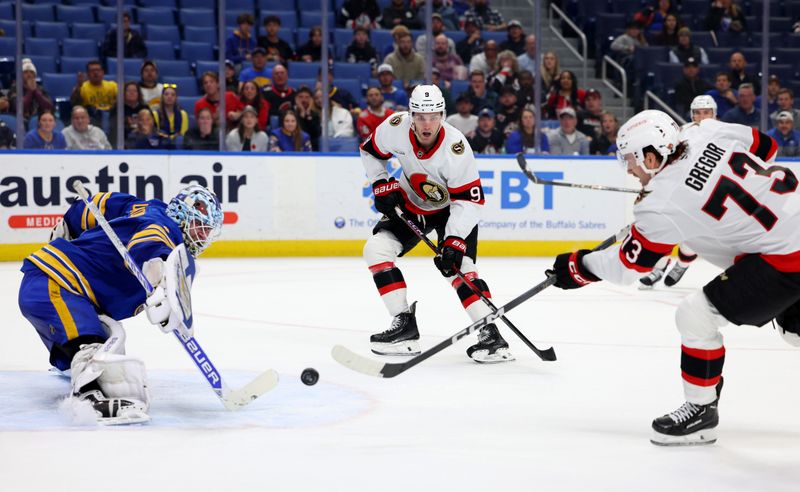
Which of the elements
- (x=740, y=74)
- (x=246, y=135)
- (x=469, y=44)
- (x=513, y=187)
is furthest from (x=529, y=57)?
(x=246, y=135)

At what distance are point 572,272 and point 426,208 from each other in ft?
5.74

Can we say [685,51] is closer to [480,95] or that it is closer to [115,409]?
[480,95]

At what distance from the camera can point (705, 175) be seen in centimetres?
296

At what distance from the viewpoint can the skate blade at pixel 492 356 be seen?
4.50 m

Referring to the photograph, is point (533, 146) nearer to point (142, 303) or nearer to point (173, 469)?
point (142, 303)

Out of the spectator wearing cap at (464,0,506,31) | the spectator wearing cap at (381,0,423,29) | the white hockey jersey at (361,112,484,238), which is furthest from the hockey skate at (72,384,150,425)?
the spectator wearing cap at (464,0,506,31)

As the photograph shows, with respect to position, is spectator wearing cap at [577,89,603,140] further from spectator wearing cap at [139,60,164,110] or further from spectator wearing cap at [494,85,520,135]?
spectator wearing cap at [139,60,164,110]

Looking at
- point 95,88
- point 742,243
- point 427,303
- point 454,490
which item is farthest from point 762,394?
point 95,88

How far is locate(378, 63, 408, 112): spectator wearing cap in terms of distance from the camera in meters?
9.01

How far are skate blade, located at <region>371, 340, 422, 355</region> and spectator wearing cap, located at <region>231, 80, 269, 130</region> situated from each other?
447 centimetres

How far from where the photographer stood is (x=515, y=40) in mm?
9352

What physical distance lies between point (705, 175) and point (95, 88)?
6431 mm

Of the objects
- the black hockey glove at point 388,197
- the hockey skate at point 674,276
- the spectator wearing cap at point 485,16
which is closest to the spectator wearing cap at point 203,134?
the spectator wearing cap at point 485,16

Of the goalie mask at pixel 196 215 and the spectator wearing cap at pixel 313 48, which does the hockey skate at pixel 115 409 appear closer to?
the goalie mask at pixel 196 215
